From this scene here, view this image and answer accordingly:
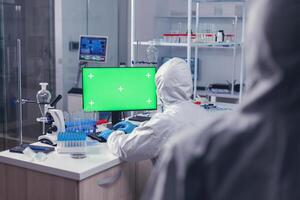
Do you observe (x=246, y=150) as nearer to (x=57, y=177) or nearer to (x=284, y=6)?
(x=284, y=6)

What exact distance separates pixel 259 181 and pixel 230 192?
0.04 meters

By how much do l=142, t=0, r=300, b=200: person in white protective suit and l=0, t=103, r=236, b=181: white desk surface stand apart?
57.1 inches

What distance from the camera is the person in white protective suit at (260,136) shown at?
509 mm

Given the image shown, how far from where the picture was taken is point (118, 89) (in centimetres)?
277

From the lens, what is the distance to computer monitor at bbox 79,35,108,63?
4203 millimetres

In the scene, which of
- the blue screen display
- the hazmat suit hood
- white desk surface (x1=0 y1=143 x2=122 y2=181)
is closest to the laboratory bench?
white desk surface (x1=0 y1=143 x2=122 y2=181)

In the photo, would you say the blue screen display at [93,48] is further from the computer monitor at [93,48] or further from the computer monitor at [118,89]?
the computer monitor at [118,89]

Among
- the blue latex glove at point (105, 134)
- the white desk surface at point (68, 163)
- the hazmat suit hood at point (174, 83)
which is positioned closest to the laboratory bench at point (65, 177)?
the white desk surface at point (68, 163)

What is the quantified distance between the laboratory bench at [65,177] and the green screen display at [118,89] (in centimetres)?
49

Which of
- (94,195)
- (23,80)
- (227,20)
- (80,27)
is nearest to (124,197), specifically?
(94,195)

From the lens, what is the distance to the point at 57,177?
6.59 ft

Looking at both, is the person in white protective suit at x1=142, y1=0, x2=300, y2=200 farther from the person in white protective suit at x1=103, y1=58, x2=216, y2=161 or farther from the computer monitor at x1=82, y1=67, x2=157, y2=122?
the computer monitor at x1=82, y1=67, x2=157, y2=122

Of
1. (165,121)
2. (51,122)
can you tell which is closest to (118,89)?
(51,122)

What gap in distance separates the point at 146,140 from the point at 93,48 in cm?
233
